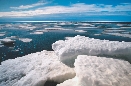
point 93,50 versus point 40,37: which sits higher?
point 93,50

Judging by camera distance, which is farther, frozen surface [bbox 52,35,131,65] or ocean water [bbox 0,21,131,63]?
ocean water [bbox 0,21,131,63]

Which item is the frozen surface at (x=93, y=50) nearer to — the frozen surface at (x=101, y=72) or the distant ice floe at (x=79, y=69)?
the distant ice floe at (x=79, y=69)

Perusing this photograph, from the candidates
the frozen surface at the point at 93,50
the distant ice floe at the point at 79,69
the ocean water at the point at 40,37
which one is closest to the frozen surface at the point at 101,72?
the distant ice floe at the point at 79,69

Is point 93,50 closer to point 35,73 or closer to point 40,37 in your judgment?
point 35,73

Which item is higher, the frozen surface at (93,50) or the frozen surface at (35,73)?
the frozen surface at (93,50)

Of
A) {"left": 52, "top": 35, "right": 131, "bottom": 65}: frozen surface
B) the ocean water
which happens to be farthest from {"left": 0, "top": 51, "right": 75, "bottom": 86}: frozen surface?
the ocean water

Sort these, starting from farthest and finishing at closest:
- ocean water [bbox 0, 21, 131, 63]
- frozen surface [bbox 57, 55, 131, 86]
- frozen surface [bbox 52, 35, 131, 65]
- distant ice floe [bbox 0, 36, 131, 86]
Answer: ocean water [bbox 0, 21, 131, 63], frozen surface [bbox 52, 35, 131, 65], distant ice floe [bbox 0, 36, 131, 86], frozen surface [bbox 57, 55, 131, 86]

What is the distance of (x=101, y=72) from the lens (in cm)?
288

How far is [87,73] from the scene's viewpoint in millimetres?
2723

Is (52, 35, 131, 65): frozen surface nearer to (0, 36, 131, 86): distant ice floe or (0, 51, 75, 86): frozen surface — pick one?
(0, 36, 131, 86): distant ice floe

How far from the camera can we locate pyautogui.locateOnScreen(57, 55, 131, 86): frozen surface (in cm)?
254

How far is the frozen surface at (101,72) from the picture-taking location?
2.54 m

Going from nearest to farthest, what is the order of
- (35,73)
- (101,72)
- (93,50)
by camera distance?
(101,72) → (93,50) → (35,73)

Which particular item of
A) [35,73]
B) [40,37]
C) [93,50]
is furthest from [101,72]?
[40,37]
